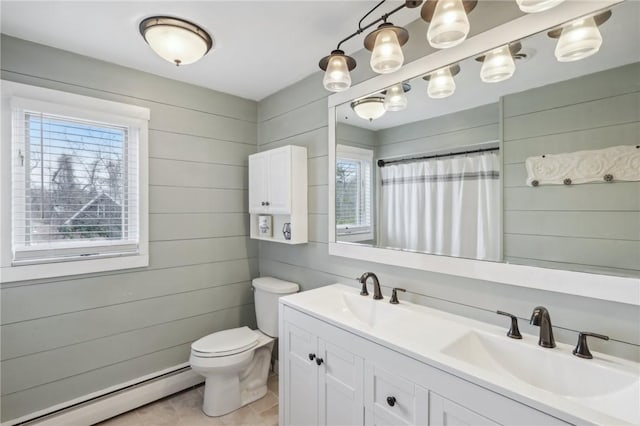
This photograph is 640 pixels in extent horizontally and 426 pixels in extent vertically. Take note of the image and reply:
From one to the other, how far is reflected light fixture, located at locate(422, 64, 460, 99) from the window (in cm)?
50

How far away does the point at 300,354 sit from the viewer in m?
1.66

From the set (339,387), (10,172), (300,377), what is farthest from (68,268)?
(339,387)

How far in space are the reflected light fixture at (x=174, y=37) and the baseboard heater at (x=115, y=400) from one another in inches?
89.6

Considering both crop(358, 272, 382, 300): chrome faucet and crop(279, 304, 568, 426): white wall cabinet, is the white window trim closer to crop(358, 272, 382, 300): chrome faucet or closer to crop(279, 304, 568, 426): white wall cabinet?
crop(279, 304, 568, 426): white wall cabinet

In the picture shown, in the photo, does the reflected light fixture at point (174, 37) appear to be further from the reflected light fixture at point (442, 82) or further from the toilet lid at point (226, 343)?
the toilet lid at point (226, 343)

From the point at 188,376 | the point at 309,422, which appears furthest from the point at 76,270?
the point at 309,422

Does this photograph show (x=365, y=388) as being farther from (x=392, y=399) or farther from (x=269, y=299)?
(x=269, y=299)

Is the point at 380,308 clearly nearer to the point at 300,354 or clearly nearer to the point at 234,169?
the point at 300,354

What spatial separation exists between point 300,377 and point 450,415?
2.85 ft

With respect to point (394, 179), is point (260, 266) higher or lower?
lower

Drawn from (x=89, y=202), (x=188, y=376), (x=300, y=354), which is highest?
(x=89, y=202)

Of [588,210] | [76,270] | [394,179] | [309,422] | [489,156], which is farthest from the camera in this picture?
[76,270]

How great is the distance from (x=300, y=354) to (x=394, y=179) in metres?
1.15

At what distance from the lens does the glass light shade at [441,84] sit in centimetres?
154
